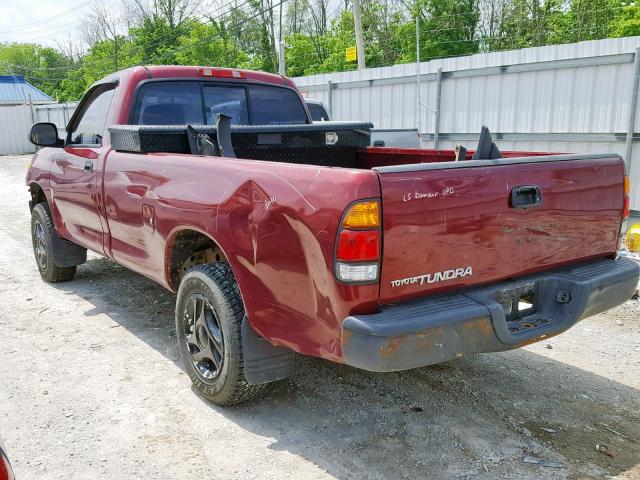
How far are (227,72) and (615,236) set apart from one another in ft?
10.7

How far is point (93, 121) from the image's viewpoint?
16.7 feet

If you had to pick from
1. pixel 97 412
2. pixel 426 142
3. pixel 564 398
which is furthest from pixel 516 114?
pixel 97 412

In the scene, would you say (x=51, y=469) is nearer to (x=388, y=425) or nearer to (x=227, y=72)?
(x=388, y=425)

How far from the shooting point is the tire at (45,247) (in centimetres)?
587

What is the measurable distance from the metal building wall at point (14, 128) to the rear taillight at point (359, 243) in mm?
33001

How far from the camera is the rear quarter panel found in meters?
2.54

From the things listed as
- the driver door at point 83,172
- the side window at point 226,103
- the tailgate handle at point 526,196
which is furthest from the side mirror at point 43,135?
the tailgate handle at point 526,196

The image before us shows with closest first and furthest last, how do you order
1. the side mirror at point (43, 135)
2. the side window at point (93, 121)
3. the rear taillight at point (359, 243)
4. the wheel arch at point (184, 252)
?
the rear taillight at point (359, 243), the wheel arch at point (184, 252), the side window at point (93, 121), the side mirror at point (43, 135)

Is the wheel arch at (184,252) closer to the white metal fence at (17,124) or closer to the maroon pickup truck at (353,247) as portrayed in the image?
the maroon pickup truck at (353,247)

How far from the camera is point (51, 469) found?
294 cm

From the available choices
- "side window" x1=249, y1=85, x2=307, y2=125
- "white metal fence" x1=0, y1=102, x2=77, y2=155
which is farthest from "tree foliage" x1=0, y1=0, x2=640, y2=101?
"side window" x1=249, y1=85, x2=307, y2=125

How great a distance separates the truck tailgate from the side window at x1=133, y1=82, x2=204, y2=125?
2.68 metres

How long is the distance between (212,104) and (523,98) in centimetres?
604

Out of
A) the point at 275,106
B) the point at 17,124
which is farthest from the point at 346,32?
the point at 275,106
